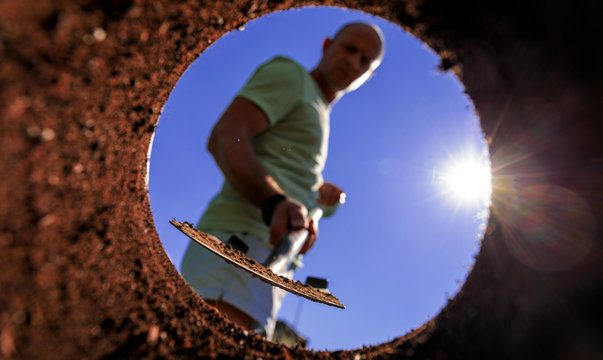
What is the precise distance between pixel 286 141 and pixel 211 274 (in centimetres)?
133

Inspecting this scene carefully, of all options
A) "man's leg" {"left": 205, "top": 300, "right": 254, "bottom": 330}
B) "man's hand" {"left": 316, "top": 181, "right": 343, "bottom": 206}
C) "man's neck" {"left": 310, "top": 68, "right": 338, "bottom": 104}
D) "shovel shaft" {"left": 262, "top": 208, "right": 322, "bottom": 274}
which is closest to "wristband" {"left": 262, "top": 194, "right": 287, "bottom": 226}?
"shovel shaft" {"left": 262, "top": 208, "right": 322, "bottom": 274}

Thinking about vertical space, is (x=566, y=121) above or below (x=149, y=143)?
above

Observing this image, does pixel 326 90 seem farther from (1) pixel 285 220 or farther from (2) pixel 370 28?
(1) pixel 285 220

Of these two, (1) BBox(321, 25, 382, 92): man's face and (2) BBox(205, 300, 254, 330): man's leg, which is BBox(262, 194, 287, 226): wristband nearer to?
(2) BBox(205, 300, 254, 330): man's leg

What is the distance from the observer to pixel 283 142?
10.00ft

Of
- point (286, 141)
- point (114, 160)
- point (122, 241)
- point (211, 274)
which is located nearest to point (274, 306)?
point (211, 274)

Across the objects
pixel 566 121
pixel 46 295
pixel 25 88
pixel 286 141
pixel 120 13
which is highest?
pixel 286 141

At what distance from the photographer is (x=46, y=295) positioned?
0.79m

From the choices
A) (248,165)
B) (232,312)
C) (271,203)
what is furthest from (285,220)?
(232,312)

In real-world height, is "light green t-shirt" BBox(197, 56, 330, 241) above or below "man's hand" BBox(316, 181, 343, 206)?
below

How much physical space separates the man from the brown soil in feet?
3.75

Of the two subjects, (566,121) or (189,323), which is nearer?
(566,121)

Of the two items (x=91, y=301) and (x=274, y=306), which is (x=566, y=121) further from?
(x=274, y=306)

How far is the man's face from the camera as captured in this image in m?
3.79
